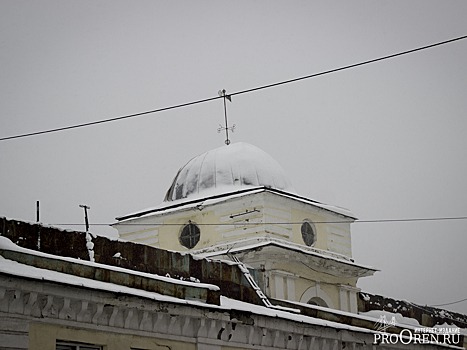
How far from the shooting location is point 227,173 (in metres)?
31.8

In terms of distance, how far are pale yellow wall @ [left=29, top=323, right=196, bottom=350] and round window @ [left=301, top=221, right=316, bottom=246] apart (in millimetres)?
13671

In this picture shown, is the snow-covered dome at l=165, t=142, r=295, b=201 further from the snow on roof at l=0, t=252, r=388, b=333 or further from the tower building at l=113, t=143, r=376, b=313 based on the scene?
the snow on roof at l=0, t=252, r=388, b=333

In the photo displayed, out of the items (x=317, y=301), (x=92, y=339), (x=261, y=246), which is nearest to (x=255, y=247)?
(x=261, y=246)

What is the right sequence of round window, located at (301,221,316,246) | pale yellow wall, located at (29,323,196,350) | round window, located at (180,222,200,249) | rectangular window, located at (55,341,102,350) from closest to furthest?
pale yellow wall, located at (29,323,196,350) → rectangular window, located at (55,341,102,350) → round window, located at (180,222,200,249) → round window, located at (301,221,316,246)

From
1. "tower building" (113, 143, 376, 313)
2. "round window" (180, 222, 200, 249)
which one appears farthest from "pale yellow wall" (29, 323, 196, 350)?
"round window" (180, 222, 200, 249)

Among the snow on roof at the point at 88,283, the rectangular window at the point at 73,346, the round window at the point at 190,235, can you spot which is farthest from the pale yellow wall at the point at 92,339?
the round window at the point at 190,235

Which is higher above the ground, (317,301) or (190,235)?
(190,235)

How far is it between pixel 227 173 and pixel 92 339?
652 inches

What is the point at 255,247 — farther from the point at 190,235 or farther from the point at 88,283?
the point at 88,283

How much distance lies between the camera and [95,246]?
60.1 ft

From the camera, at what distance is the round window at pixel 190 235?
1203 inches

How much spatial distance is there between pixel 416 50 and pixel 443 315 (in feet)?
61.8

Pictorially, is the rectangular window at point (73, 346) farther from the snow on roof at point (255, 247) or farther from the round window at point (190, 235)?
the round window at point (190, 235)

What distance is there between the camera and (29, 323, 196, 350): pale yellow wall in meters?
14.6
